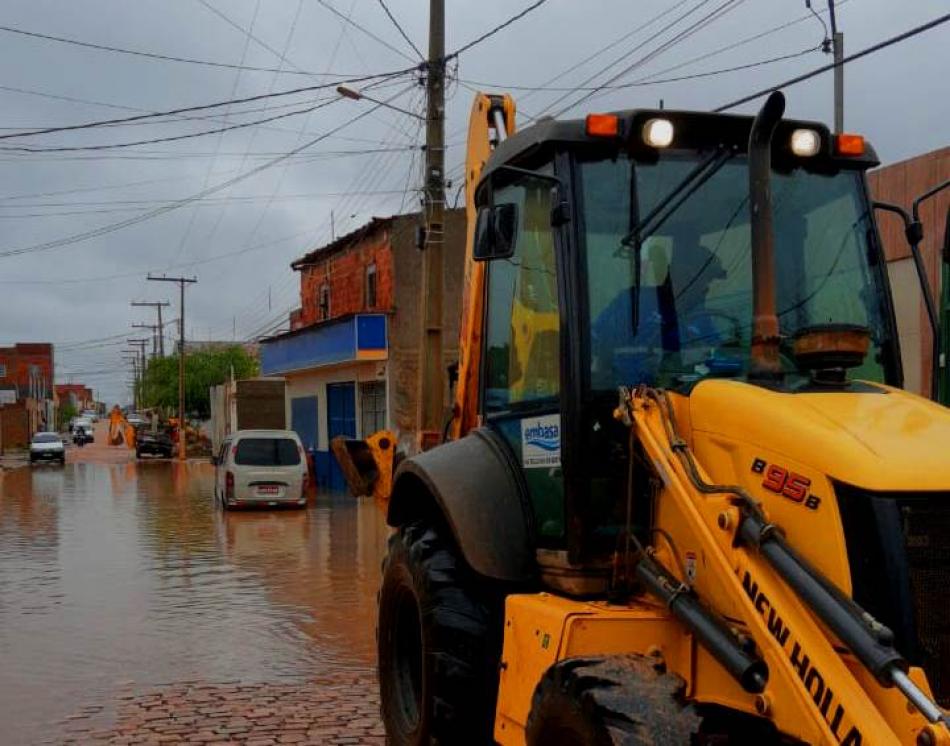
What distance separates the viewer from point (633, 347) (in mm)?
4457

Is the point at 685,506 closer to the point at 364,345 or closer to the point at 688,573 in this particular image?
the point at 688,573

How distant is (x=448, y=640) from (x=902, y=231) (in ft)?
27.3

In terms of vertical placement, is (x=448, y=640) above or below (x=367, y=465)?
below

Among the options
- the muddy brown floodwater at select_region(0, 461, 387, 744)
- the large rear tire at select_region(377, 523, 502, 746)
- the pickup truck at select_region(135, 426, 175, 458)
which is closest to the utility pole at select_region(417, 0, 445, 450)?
the muddy brown floodwater at select_region(0, 461, 387, 744)

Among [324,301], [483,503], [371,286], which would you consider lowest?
[483,503]

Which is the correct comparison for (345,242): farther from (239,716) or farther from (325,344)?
(239,716)

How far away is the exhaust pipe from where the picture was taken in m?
3.95

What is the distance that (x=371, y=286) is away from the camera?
30.3 metres

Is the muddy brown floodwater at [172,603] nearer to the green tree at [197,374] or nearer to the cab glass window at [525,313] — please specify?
the cab glass window at [525,313]

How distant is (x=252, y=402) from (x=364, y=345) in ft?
49.4

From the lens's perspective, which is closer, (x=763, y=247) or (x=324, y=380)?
(x=763, y=247)

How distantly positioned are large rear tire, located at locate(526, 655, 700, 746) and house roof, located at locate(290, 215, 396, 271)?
82.4 ft

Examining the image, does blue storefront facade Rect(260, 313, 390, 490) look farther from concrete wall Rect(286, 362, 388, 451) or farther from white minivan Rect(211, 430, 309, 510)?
white minivan Rect(211, 430, 309, 510)

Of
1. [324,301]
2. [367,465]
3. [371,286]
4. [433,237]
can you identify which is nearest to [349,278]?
[371,286]
